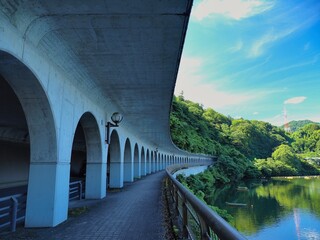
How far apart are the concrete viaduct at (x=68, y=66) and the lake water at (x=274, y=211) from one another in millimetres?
25775

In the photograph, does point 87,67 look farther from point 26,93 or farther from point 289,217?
point 289,217

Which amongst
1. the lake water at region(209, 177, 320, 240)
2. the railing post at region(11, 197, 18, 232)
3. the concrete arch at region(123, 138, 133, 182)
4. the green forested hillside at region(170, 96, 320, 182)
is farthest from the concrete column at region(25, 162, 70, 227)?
the green forested hillside at region(170, 96, 320, 182)

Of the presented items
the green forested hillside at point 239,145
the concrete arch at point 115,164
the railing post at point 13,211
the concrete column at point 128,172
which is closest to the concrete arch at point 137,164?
the concrete column at point 128,172

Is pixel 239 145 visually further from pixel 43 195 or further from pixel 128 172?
pixel 43 195

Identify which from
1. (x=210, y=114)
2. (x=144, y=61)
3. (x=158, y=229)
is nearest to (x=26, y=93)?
(x=144, y=61)

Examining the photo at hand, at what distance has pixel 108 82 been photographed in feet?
26.1

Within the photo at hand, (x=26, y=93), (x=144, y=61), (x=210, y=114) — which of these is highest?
(x=210, y=114)

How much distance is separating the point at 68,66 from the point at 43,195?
320cm

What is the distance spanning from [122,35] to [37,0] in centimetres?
158

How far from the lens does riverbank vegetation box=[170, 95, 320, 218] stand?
59213mm

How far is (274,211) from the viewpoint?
37969 millimetres

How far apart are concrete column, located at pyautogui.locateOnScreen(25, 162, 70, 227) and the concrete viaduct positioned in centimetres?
2

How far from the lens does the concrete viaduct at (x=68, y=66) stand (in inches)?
162

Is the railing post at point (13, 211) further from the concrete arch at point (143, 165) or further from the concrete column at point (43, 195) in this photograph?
the concrete arch at point (143, 165)
